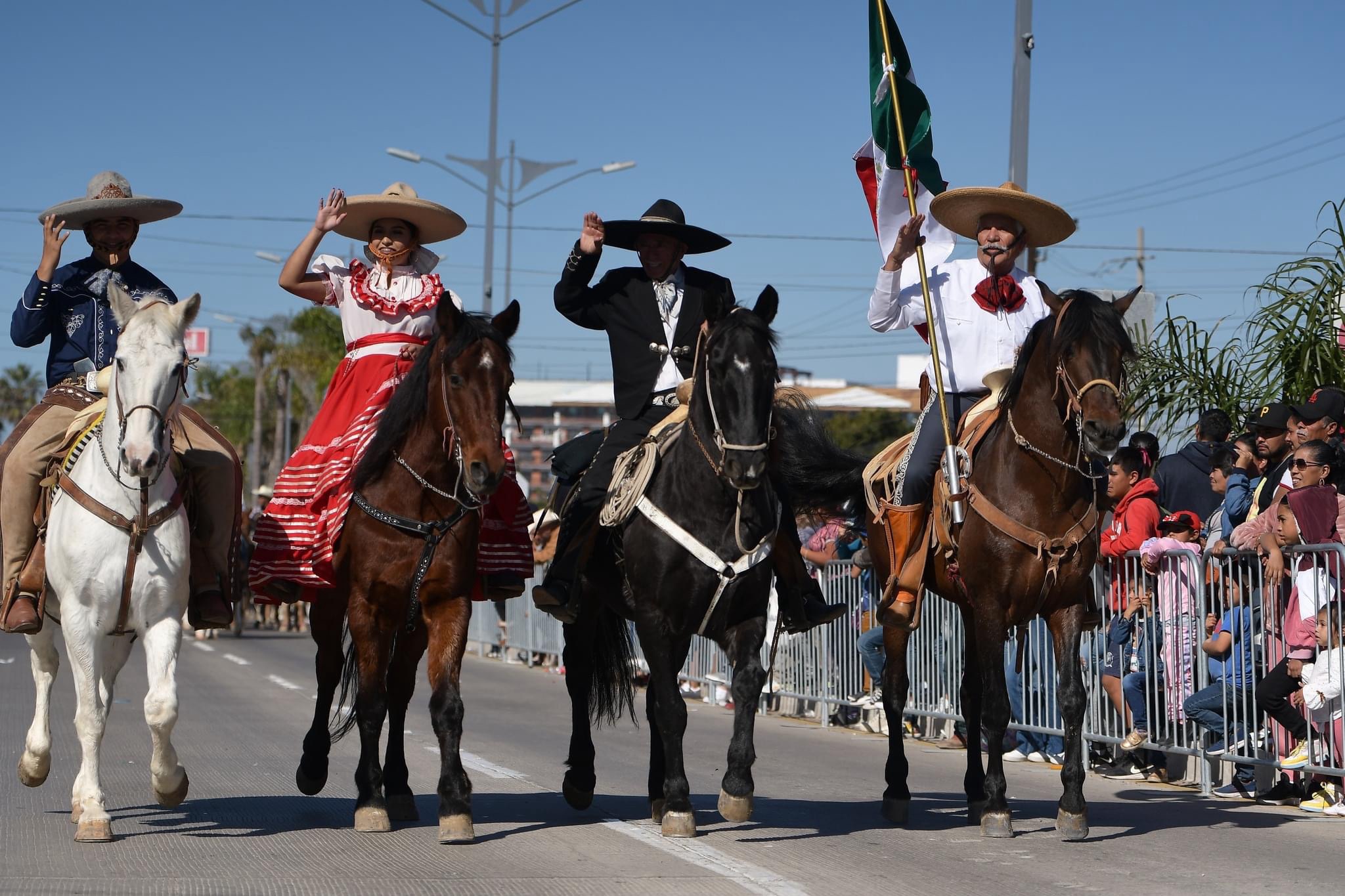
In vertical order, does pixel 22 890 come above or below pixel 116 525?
below

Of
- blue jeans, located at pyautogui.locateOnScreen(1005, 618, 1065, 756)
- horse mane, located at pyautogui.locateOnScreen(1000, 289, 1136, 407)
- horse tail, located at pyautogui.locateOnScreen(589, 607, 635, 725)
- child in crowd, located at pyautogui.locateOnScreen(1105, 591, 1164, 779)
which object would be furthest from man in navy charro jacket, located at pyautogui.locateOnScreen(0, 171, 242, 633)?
blue jeans, located at pyautogui.locateOnScreen(1005, 618, 1065, 756)

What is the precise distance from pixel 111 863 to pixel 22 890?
67 centimetres

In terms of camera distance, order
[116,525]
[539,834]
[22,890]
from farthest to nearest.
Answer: [539,834], [116,525], [22,890]

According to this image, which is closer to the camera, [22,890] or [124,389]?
[22,890]

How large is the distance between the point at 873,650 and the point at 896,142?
18.7 feet

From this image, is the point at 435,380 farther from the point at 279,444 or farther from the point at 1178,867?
the point at 279,444

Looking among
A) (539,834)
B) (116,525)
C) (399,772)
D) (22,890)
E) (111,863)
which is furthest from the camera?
(399,772)

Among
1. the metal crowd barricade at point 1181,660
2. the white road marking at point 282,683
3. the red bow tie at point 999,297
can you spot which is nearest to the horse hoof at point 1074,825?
the metal crowd barricade at point 1181,660

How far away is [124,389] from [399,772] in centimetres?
259

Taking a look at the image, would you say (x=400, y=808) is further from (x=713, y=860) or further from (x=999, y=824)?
(x=999, y=824)

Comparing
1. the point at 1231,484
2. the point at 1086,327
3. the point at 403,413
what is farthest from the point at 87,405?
the point at 1231,484

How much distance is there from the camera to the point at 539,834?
832 cm

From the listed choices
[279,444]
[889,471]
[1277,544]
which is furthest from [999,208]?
[279,444]

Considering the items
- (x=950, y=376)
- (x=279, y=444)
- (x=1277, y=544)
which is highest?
(x=279, y=444)
